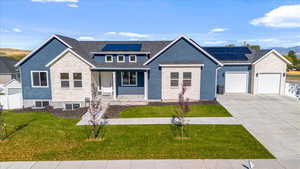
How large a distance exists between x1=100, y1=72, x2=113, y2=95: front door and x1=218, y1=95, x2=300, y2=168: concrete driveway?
11.5m

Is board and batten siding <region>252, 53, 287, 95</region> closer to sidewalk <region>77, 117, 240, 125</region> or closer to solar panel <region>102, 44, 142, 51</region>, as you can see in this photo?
sidewalk <region>77, 117, 240, 125</region>

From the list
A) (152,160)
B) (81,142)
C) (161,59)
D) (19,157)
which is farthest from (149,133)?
(161,59)

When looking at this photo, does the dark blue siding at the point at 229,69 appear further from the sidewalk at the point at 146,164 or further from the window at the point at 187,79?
the sidewalk at the point at 146,164

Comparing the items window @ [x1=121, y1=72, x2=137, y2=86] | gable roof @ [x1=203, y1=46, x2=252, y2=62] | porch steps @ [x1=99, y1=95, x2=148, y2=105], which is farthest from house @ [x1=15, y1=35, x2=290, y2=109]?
gable roof @ [x1=203, y1=46, x2=252, y2=62]

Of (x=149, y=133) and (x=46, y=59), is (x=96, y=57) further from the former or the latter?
(x=149, y=133)

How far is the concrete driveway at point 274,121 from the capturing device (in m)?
8.14

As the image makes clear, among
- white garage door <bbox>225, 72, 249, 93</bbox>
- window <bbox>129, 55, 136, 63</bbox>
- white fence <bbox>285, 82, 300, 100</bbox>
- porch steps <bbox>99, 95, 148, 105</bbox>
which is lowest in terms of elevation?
porch steps <bbox>99, 95, 148, 105</bbox>

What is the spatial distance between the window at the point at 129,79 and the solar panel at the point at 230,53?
1045 centimetres

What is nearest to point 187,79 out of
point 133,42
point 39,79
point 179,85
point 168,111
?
point 179,85

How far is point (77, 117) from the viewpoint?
13.6 meters

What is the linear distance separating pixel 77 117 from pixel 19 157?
5.94 m

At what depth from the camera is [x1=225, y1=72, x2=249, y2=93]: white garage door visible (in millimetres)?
21281

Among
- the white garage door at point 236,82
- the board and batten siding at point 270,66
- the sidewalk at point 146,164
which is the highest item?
the board and batten siding at point 270,66

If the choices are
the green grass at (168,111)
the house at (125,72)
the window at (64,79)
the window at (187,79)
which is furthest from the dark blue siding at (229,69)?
the window at (64,79)
